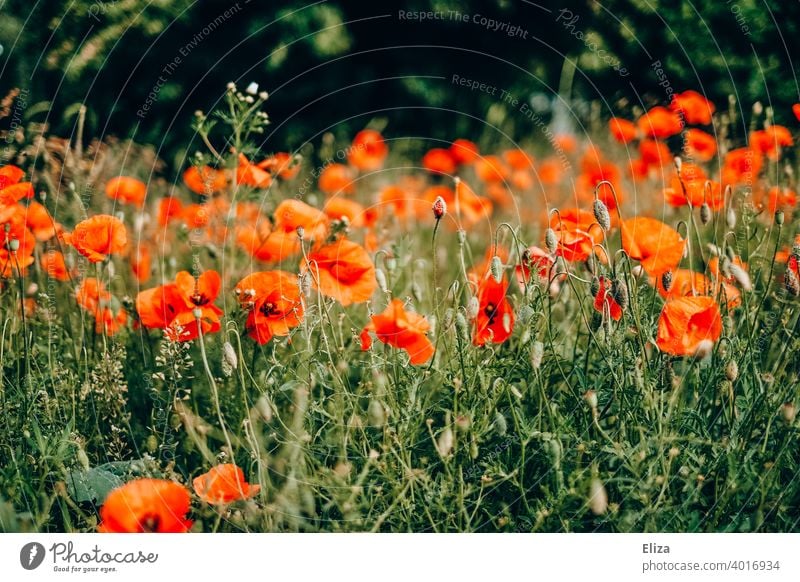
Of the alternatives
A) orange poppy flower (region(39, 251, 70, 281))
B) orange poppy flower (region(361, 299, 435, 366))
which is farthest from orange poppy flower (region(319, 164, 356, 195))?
orange poppy flower (region(361, 299, 435, 366))

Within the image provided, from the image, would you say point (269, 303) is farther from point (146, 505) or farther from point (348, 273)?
point (146, 505)

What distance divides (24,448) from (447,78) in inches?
93.6

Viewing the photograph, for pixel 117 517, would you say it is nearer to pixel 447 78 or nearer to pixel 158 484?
pixel 158 484

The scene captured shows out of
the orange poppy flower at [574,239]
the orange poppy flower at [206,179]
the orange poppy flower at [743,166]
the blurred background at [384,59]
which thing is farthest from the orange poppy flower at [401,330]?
the orange poppy flower at [743,166]

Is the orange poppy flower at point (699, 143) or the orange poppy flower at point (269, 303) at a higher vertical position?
the orange poppy flower at point (699, 143)

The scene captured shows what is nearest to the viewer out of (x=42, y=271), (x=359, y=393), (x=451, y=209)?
(x=359, y=393)

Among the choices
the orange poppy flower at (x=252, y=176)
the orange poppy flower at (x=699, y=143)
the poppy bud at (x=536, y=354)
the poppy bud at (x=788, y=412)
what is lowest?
the poppy bud at (x=788, y=412)

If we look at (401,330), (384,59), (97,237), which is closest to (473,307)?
(401,330)

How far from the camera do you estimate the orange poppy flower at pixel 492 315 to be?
1362 millimetres

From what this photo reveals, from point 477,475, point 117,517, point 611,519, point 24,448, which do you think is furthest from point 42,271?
point 611,519

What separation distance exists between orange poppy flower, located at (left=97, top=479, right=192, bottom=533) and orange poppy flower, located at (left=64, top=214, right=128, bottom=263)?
0.42m

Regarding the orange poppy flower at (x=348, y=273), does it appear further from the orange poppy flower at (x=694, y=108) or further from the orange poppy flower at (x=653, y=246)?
the orange poppy flower at (x=694, y=108)

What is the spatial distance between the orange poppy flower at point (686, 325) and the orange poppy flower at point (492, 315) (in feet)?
0.84
